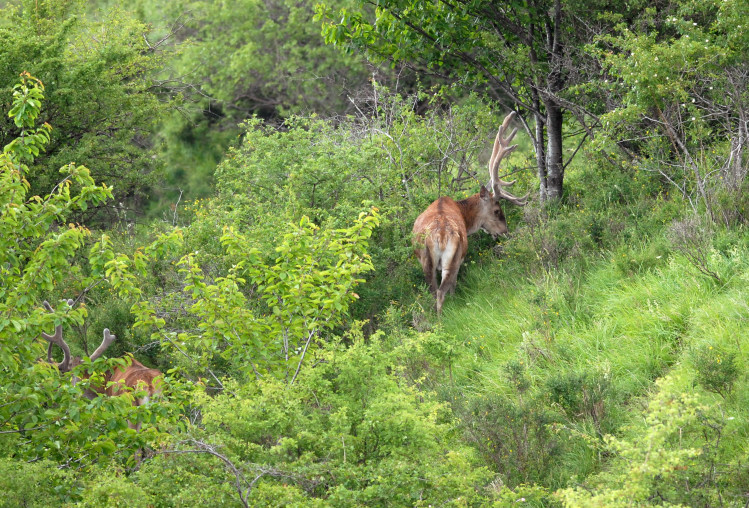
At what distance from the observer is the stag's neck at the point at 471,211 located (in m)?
11.8

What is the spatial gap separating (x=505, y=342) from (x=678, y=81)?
368 cm

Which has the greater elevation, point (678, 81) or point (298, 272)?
point (678, 81)

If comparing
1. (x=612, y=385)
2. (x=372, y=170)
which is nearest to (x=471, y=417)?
→ (x=612, y=385)

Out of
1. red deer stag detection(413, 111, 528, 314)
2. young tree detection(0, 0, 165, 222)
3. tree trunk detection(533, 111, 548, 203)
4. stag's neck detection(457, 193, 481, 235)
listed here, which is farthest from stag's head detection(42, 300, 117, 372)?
tree trunk detection(533, 111, 548, 203)

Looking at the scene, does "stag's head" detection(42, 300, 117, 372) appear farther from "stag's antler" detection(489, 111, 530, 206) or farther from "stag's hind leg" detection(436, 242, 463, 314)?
"stag's antler" detection(489, 111, 530, 206)

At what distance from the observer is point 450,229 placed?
34.7ft

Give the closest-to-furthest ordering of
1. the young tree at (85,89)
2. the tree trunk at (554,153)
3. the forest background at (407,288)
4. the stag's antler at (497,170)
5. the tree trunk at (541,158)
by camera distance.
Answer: the forest background at (407,288) < the tree trunk at (554,153) < the stag's antler at (497,170) < the tree trunk at (541,158) < the young tree at (85,89)

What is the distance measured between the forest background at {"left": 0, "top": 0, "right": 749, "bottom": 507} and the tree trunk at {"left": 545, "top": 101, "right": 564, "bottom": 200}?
45mm

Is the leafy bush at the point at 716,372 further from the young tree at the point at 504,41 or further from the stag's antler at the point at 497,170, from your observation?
the stag's antler at the point at 497,170

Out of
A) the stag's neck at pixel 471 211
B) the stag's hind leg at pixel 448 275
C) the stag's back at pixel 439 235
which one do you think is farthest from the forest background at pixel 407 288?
the stag's neck at pixel 471 211

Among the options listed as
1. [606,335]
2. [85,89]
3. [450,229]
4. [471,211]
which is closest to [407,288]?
[450,229]

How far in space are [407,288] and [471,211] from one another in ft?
5.75

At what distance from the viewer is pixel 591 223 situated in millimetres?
10547

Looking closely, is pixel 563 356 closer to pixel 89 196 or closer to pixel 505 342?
pixel 505 342
